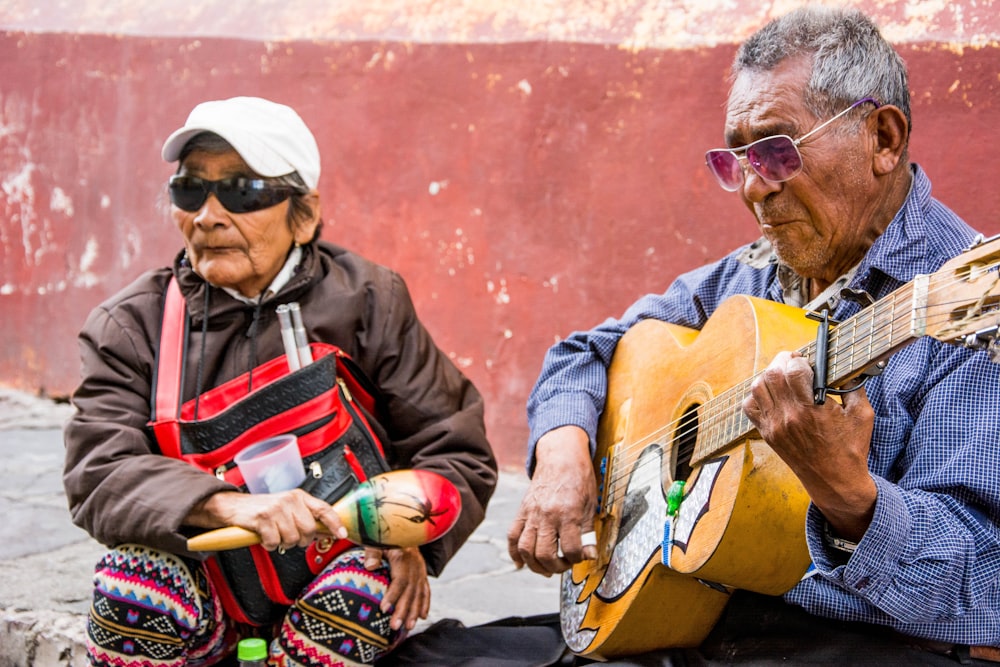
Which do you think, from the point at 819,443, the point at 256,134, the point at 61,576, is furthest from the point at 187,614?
the point at 819,443

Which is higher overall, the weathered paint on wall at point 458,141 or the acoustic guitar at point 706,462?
the weathered paint on wall at point 458,141

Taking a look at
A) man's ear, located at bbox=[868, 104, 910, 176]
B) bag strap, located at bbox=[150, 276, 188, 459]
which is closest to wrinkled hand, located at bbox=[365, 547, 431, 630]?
bag strap, located at bbox=[150, 276, 188, 459]

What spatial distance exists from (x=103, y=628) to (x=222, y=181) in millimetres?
1040

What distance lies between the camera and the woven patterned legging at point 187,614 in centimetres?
258

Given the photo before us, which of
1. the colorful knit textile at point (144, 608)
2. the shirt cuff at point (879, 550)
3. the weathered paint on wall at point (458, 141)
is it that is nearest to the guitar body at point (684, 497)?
the shirt cuff at point (879, 550)

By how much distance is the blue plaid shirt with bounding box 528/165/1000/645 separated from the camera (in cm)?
197

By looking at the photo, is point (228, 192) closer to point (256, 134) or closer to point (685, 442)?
point (256, 134)

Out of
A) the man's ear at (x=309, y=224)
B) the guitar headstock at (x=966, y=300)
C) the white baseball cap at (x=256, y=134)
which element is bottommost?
the guitar headstock at (x=966, y=300)

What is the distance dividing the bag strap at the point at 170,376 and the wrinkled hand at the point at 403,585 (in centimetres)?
52

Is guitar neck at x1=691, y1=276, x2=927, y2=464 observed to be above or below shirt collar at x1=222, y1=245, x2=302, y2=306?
below

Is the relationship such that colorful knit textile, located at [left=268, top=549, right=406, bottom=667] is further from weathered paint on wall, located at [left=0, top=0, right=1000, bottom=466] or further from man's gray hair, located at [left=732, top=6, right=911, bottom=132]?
weathered paint on wall, located at [left=0, top=0, right=1000, bottom=466]

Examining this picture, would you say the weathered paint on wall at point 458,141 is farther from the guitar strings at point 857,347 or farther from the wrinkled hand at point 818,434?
the wrinkled hand at point 818,434

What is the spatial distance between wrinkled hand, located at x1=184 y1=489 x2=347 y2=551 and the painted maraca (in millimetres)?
27

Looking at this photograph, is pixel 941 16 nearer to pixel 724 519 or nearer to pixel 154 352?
pixel 724 519
